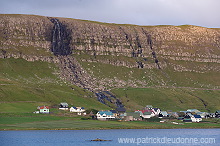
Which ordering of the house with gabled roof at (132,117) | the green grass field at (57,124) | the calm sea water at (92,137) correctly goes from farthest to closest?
the house with gabled roof at (132,117) < the green grass field at (57,124) < the calm sea water at (92,137)

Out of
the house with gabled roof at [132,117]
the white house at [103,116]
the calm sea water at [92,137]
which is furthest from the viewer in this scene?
the house with gabled roof at [132,117]

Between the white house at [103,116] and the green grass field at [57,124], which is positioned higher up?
the white house at [103,116]

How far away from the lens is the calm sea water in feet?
395

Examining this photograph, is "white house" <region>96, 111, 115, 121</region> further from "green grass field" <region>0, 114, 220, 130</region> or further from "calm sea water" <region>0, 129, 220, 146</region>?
"calm sea water" <region>0, 129, 220, 146</region>

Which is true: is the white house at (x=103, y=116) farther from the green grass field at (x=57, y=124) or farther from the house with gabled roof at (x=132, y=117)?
the green grass field at (x=57, y=124)

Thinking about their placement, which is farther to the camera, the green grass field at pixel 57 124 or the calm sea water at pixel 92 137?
the green grass field at pixel 57 124

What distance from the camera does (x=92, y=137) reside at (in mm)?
134500

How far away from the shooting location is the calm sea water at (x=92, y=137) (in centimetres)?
12050

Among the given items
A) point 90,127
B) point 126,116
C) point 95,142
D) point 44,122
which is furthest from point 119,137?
point 126,116

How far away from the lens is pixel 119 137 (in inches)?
5305

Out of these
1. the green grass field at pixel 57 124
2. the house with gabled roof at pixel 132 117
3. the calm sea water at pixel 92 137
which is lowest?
the calm sea water at pixel 92 137

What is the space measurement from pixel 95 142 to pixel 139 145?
12175mm

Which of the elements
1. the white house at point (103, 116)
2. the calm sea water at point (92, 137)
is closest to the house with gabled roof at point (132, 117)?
the white house at point (103, 116)

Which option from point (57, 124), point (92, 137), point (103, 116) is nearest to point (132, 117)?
point (103, 116)
